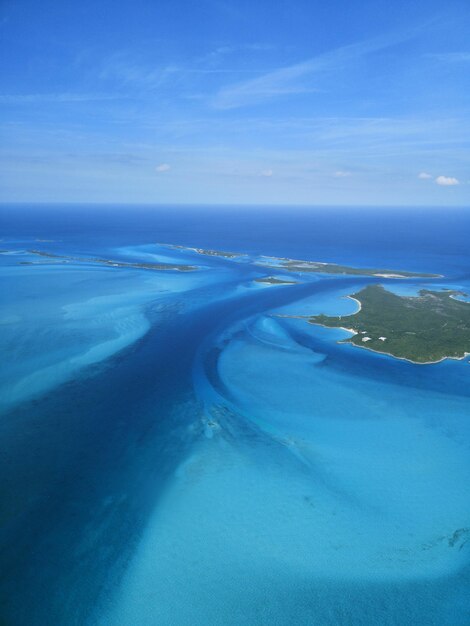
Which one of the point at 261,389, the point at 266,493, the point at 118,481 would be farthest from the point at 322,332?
the point at 118,481

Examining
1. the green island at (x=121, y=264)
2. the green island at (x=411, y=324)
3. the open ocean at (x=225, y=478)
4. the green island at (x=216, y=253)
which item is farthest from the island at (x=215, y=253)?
the open ocean at (x=225, y=478)

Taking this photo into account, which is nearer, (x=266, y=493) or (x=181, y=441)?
(x=266, y=493)

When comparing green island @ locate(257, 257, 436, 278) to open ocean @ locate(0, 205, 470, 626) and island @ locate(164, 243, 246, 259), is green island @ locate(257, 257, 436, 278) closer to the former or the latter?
island @ locate(164, 243, 246, 259)

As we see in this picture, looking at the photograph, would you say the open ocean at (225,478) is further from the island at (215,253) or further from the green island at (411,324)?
the island at (215,253)

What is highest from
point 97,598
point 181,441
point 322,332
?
point 322,332

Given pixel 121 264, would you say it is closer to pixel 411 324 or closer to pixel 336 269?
pixel 336 269

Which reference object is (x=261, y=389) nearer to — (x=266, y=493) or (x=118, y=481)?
(x=266, y=493)

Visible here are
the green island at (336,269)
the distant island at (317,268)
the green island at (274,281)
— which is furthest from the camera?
the distant island at (317,268)

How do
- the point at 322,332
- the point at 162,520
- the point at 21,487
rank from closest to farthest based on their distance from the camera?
the point at 162,520, the point at 21,487, the point at 322,332
